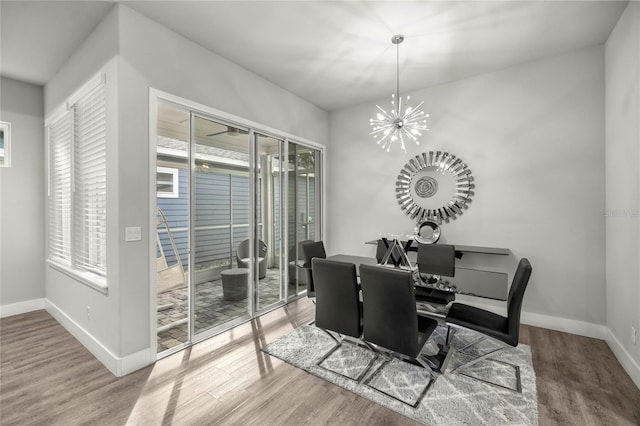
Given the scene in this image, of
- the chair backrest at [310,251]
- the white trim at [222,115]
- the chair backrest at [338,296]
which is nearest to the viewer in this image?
the chair backrest at [338,296]

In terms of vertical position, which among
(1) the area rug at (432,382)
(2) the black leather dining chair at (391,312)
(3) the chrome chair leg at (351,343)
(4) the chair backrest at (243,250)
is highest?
(4) the chair backrest at (243,250)

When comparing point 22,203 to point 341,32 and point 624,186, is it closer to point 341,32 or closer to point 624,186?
point 341,32

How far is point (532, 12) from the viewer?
2484 millimetres

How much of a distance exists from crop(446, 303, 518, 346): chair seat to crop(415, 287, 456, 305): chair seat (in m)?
0.24

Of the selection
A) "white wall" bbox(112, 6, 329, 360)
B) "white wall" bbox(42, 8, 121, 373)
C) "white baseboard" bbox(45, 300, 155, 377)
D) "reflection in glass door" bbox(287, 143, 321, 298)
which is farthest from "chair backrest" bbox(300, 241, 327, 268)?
"white wall" bbox(42, 8, 121, 373)

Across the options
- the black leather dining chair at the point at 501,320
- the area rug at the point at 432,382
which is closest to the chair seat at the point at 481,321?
the black leather dining chair at the point at 501,320

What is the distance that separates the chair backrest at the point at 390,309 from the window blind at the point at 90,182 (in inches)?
91.5

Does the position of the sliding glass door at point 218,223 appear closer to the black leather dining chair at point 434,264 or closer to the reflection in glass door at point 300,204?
the reflection in glass door at point 300,204

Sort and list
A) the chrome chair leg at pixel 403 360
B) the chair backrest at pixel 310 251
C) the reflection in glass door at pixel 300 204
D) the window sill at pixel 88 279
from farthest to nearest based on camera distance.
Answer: the reflection in glass door at pixel 300 204 → the chair backrest at pixel 310 251 → the window sill at pixel 88 279 → the chrome chair leg at pixel 403 360

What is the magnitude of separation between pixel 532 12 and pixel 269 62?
2.58 m

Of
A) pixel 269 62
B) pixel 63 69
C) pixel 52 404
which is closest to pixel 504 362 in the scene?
pixel 52 404

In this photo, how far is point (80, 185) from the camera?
2.98 metres

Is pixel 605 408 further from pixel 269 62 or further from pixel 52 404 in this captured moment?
pixel 269 62

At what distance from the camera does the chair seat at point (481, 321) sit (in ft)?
7.16
